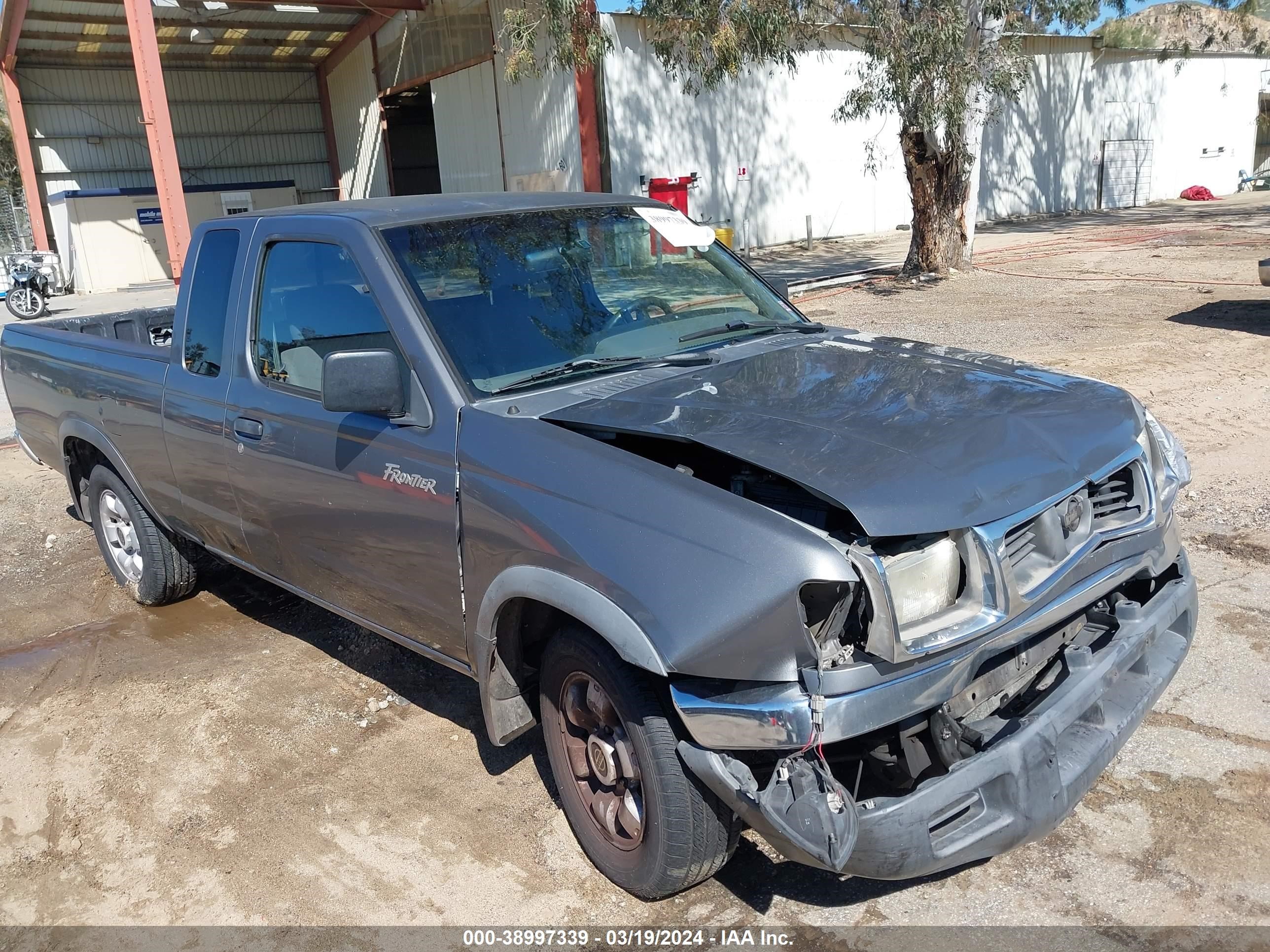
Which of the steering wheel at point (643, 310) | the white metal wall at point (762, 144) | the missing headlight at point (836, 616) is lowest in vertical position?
the missing headlight at point (836, 616)

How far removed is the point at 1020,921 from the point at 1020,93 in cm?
2744

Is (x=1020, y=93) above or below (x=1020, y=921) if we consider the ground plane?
above

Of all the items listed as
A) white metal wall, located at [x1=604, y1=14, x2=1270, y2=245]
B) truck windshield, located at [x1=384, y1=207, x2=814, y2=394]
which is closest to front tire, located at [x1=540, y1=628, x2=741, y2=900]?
truck windshield, located at [x1=384, y1=207, x2=814, y2=394]

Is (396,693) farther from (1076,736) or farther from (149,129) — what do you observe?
(149,129)

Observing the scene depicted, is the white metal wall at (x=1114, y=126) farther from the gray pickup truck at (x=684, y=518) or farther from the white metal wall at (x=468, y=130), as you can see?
the gray pickup truck at (x=684, y=518)

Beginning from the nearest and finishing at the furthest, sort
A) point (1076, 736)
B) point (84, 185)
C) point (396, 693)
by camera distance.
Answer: point (1076, 736), point (396, 693), point (84, 185)

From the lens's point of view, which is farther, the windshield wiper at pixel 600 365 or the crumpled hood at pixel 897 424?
the windshield wiper at pixel 600 365

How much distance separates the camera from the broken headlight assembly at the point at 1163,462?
10.5 ft

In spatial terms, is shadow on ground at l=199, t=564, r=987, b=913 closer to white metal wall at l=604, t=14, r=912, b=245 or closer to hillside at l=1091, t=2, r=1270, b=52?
white metal wall at l=604, t=14, r=912, b=245

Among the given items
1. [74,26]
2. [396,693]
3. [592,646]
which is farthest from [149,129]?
[592,646]

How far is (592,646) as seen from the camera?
2.86m

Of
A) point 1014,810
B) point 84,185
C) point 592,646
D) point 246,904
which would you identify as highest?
point 84,185

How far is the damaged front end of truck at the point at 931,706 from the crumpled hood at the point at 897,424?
0.30 feet

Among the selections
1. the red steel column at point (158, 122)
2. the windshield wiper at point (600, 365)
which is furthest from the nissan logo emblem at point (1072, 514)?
the red steel column at point (158, 122)
